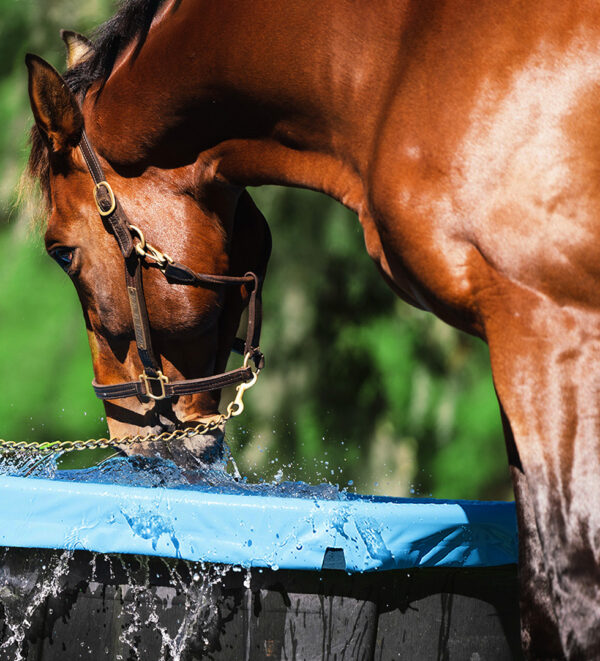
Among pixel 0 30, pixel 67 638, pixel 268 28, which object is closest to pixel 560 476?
pixel 67 638

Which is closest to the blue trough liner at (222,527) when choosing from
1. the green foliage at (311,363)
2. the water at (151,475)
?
the water at (151,475)

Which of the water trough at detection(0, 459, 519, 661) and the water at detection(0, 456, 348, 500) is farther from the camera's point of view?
the water at detection(0, 456, 348, 500)

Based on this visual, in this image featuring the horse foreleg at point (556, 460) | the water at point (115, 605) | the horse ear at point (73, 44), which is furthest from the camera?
the horse ear at point (73, 44)

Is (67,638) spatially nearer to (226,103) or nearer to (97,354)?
(97,354)

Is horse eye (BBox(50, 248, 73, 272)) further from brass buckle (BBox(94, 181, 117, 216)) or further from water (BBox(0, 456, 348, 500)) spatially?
water (BBox(0, 456, 348, 500))

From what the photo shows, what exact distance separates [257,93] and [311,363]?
1980mm

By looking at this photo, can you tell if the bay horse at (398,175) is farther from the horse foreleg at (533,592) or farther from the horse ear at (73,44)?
the horse ear at (73,44)

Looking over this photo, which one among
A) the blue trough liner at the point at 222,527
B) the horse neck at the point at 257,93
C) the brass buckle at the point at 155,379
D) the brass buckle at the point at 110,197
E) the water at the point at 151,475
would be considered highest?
the horse neck at the point at 257,93

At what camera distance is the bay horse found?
4.58 ft

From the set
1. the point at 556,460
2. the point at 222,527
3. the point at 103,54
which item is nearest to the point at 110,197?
the point at 103,54

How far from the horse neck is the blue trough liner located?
0.74 m

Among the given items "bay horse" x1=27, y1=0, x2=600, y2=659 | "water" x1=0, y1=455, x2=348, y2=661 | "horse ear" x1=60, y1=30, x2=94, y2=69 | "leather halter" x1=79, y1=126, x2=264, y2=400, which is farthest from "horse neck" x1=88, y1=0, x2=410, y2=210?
"water" x1=0, y1=455, x2=348, y2=661

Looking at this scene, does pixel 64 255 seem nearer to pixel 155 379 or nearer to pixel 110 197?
pixel 110 197

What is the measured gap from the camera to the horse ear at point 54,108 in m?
2.00
